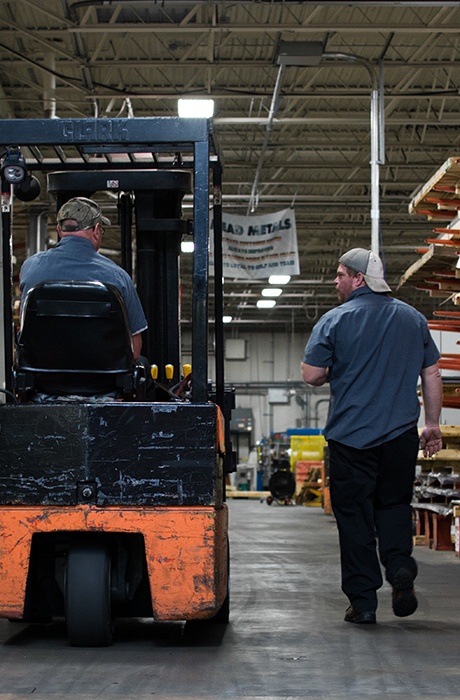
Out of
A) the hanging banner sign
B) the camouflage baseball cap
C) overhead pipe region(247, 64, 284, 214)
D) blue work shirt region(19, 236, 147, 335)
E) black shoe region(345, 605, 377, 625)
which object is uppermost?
overhead pipe region(247, 64, 284, 214)

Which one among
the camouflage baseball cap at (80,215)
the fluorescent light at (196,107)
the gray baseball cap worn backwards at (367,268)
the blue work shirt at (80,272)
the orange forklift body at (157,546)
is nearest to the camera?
the orange forklift body at (157,546)

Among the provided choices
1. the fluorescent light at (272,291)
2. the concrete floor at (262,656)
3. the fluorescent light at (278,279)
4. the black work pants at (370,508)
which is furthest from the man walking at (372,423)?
the fluorescent light at (272,291)

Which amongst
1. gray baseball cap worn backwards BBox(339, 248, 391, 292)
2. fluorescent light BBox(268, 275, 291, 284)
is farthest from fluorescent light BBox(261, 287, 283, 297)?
gray baseball cap worn backwards BBox(339, 248, 391, 292)

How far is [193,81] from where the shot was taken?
16.4 m

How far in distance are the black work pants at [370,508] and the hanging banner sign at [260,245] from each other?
13305mm


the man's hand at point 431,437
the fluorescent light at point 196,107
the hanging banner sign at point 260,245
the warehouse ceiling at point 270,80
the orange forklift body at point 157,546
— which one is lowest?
the orange forklift body at point 157,546

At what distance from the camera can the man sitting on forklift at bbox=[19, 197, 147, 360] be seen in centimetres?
509

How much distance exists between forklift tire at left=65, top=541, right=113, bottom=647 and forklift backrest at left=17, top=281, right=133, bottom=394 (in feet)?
2.66

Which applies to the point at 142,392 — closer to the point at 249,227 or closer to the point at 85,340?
the point at 85,340

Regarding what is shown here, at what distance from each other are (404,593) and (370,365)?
1154 millimetres

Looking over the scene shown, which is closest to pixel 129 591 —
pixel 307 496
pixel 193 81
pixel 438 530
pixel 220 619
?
pixel 220 619

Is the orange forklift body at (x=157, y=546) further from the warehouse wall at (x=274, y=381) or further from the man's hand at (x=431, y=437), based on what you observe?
the warehouse wall at (x=274, y=381)

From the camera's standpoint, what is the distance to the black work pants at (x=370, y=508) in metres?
5.54

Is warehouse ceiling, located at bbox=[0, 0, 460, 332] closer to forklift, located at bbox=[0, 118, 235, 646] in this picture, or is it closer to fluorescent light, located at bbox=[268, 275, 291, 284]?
fluorescent light, located at bbox=[268, 275, 291, 284]
